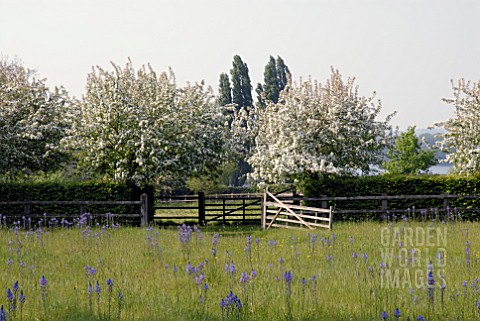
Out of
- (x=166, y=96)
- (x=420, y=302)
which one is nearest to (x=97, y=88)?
(x=166, y=96)

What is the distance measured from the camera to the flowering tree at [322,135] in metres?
27.2

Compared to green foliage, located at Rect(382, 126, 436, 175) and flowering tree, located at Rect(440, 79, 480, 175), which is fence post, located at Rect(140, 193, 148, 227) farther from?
green foliage, located at Rect(382, 126, 436, 175)

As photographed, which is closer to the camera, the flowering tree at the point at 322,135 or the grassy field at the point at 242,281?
the grassy field at the point at 242,281

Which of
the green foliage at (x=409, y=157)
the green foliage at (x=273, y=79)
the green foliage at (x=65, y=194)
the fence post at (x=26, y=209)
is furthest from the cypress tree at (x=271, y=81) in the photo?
the fence post at (x=26, y=209)

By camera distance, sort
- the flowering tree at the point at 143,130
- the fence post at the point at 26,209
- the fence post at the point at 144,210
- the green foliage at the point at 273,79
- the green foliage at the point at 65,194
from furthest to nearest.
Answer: the green foliage at the point at 273,79 < the flowering tree at the point at 143,130 < the green foliage at the point at 65,194 < the fence post at the point at 26,209 < the fence post at the point at 144,210

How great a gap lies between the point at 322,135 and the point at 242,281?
2032 cm

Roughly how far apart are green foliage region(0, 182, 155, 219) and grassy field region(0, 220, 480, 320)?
757cm

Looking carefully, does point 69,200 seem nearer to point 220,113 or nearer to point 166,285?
point 220,113

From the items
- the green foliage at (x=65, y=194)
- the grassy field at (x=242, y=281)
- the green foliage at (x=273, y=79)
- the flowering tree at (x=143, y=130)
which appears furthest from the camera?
the green foliage at (x=273, y=79)

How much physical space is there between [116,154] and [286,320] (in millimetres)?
19379

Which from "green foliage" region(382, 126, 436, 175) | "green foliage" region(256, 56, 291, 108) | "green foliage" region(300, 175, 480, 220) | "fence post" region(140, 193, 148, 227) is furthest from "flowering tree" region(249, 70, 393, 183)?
"green foliage" region(256, 56, 291, 108)

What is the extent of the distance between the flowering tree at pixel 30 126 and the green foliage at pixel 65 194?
107 inches

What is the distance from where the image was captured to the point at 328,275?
1066cm

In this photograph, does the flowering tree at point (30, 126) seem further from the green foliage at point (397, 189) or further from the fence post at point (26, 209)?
the green foliage at point (397, 189)
